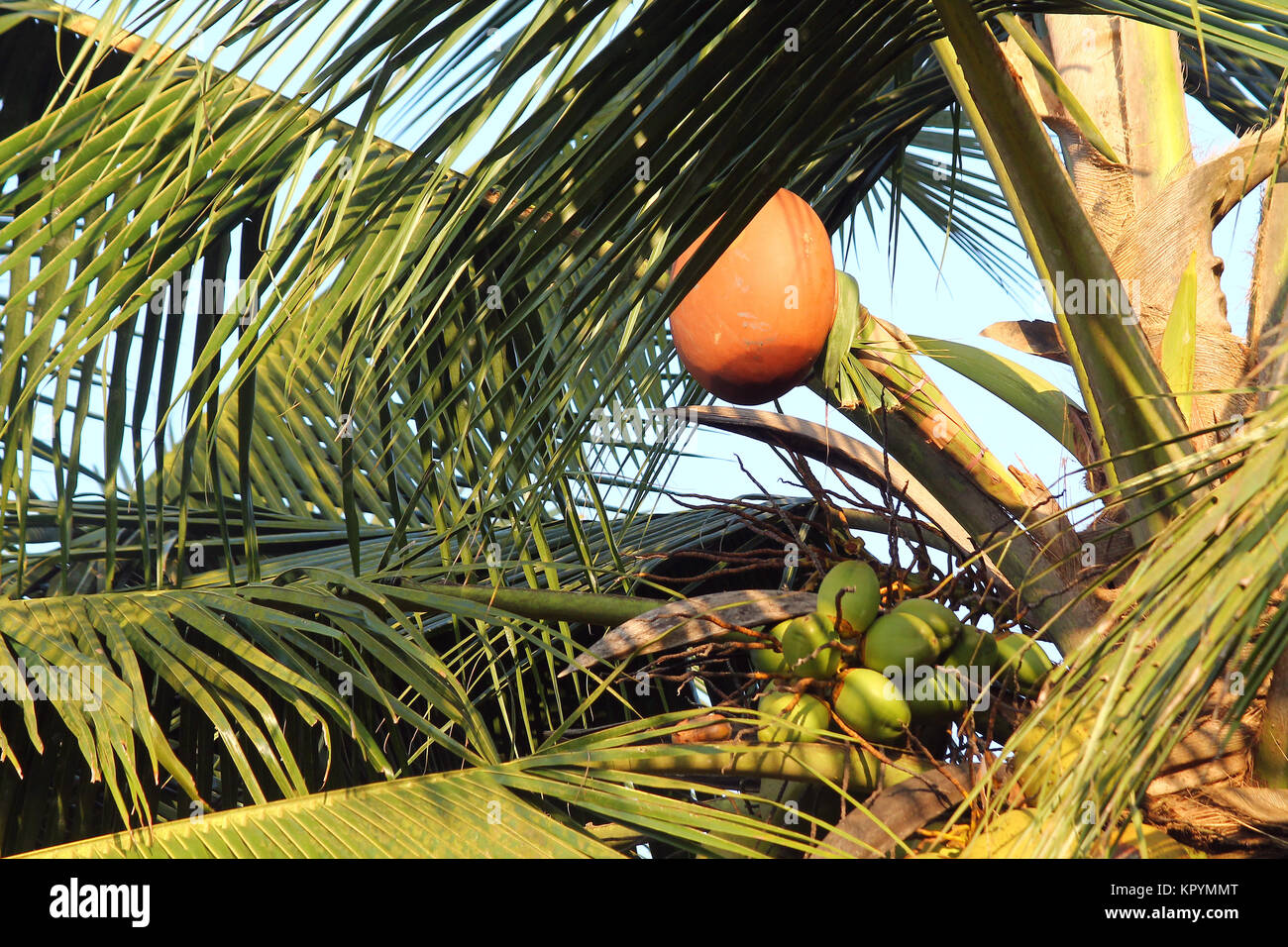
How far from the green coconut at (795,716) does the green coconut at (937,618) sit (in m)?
0.18

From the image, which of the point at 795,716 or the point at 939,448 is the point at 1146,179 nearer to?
the point at 939,448

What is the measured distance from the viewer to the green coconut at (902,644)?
1583 mm

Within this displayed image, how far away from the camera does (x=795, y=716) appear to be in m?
1.57

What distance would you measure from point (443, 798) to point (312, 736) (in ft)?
1.63

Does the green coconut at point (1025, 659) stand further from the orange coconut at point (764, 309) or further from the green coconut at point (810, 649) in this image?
the orange coconut at point (764, 309)

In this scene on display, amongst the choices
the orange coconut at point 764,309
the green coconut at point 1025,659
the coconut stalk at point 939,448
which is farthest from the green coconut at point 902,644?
the orange coconut at point 764,309

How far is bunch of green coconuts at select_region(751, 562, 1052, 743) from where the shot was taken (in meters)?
1.57

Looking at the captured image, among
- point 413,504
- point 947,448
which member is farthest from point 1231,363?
point 413,504

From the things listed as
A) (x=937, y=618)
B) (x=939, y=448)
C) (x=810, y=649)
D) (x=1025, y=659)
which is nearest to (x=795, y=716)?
(x=810, y=649)

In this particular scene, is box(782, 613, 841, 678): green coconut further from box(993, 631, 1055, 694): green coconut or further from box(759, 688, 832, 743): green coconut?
box(993, 631, 1055, 694): green coconut

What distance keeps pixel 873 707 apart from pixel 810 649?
0.38 ft

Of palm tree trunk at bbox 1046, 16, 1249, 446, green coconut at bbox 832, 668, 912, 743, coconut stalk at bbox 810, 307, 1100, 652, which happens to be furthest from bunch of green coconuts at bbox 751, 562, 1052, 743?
palm tree trunk at bbox 1046, 16, 1249, 446

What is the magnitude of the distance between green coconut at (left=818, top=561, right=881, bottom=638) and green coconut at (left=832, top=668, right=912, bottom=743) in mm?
68
